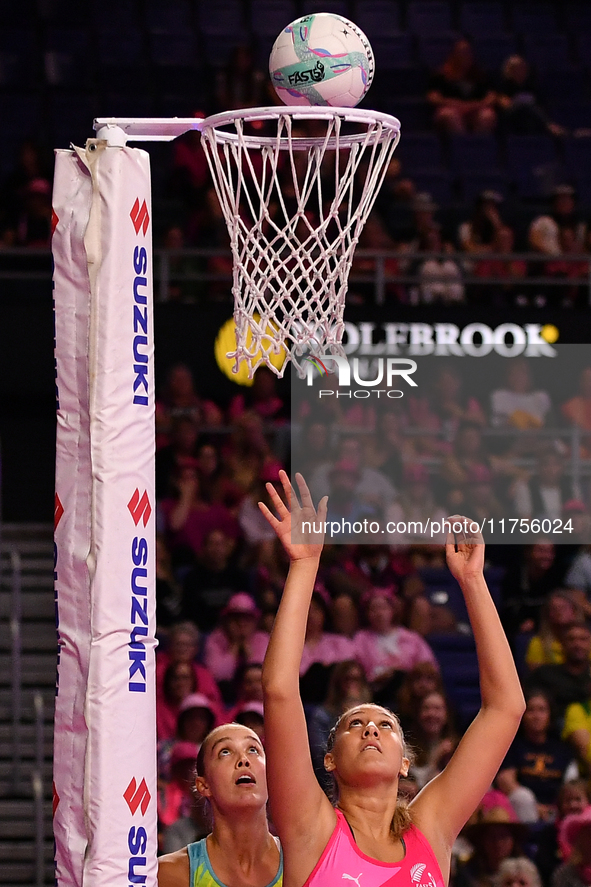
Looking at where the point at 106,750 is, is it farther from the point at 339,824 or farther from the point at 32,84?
the point at 32,84

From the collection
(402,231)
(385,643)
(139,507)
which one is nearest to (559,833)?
(385,643)

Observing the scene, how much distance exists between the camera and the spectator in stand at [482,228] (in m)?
9.96

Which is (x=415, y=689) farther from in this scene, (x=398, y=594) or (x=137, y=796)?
(x=137, y=796)

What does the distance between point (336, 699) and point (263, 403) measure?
245 centimetres

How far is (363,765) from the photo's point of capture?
3311mm

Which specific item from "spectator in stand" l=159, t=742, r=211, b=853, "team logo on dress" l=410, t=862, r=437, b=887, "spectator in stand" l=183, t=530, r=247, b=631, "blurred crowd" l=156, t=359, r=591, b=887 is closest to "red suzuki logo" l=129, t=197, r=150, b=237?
"team logo on dress" l=410, t=862, r=437, b=887

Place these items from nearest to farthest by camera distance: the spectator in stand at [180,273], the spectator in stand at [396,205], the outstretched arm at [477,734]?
the outstretched arm at [477,734]
the spectator in stand at [180,273]
the spectator in stand at [396,205]

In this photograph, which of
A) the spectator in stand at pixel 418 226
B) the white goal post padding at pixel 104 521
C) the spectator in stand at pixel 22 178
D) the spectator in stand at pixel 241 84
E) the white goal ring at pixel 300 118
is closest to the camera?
the white goal post padding at pixel 104 521

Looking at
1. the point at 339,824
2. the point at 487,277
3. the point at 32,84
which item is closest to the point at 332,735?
the point at 339,824

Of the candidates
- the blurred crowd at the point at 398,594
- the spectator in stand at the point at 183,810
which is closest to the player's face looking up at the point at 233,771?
the spectator in stand at the point at 183,810

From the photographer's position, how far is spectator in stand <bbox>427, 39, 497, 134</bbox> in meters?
11.8

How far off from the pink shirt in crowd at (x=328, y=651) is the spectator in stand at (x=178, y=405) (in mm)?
1829

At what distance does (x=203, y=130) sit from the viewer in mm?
3742

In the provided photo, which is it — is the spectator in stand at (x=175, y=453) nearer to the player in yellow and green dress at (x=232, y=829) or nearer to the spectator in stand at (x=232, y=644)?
the spectator in stand at (x=232, y=644)
